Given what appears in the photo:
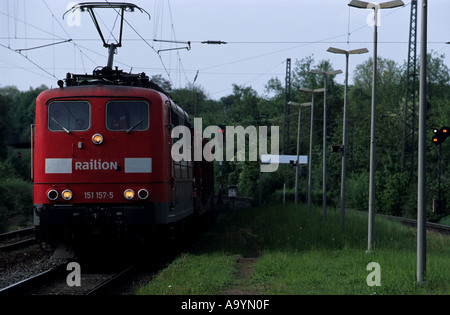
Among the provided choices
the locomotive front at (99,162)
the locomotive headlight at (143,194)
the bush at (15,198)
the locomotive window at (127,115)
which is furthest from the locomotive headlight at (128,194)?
the bush at (15,198)

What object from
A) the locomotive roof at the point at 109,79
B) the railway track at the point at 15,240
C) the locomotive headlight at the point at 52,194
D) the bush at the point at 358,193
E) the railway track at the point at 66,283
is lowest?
the bush at the point at 358,193

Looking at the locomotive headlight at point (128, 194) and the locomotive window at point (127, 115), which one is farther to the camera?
the locomotive window at point (127, 115)

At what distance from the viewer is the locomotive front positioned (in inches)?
544

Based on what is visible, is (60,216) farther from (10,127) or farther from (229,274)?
(10,127)

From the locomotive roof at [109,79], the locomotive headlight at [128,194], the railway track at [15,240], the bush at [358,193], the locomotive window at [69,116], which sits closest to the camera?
the locomotive headlight at [128,194]

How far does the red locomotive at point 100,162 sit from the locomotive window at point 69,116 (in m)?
0.02

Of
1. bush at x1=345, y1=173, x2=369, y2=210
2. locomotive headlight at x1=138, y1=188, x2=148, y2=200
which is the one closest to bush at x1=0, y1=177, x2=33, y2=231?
bush at x1=345, y1=173, x2=369, y2=210

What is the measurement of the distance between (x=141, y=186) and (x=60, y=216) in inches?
68.1

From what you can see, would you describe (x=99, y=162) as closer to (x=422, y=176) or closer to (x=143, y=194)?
(x=143, y=194)

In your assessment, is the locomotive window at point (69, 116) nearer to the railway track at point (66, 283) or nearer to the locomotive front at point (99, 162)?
the locomotive front at point (99, 162)

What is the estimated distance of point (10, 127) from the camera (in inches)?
2559

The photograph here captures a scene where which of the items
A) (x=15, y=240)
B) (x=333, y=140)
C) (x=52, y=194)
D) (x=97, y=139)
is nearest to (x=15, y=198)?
(x=15, y=240)

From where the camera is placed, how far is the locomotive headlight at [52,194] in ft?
45.3
